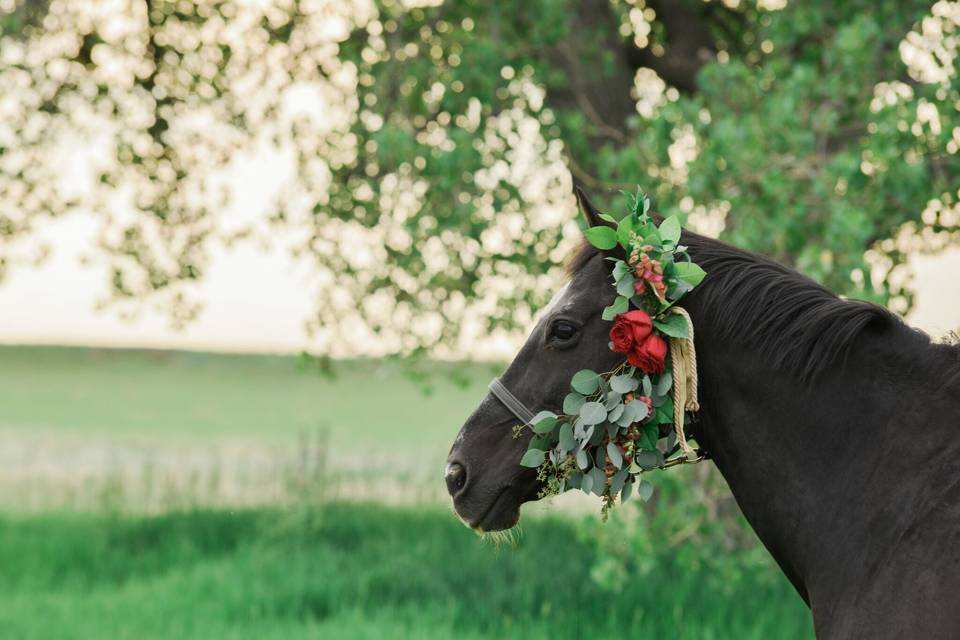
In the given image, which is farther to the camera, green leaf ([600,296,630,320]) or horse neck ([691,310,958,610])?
green leaf ([600,296,630,320])

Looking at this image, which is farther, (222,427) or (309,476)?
(222,427)

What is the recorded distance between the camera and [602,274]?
284 cm

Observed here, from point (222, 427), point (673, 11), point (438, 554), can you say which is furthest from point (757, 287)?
point (222, 427)

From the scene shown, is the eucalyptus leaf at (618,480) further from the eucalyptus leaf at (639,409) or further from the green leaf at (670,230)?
the green leaf at (670,230)

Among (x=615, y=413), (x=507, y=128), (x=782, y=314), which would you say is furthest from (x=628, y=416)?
(x=507, y=128)

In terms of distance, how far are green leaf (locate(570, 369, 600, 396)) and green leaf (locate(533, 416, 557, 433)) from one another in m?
0.11

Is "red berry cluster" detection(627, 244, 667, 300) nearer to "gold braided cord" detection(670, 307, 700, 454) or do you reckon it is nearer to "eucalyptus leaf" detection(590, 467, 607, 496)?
"gold braided cord" detection(670, 307, 700, 454)

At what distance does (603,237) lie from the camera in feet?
9.23

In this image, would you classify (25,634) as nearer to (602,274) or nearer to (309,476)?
(309,476)

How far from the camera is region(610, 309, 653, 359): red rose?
2.66 m

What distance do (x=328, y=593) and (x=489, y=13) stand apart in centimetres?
495

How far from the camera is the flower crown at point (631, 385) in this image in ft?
8.80

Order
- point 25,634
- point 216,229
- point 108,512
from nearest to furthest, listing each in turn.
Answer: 1. point 25,634
2. point 216,229
3. point 108,512

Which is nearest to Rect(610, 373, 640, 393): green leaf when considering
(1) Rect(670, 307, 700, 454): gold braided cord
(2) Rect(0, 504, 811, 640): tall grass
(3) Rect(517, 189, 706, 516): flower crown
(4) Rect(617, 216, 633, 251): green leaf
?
(3) Rect(517, 189, 706, 516): flower crown
